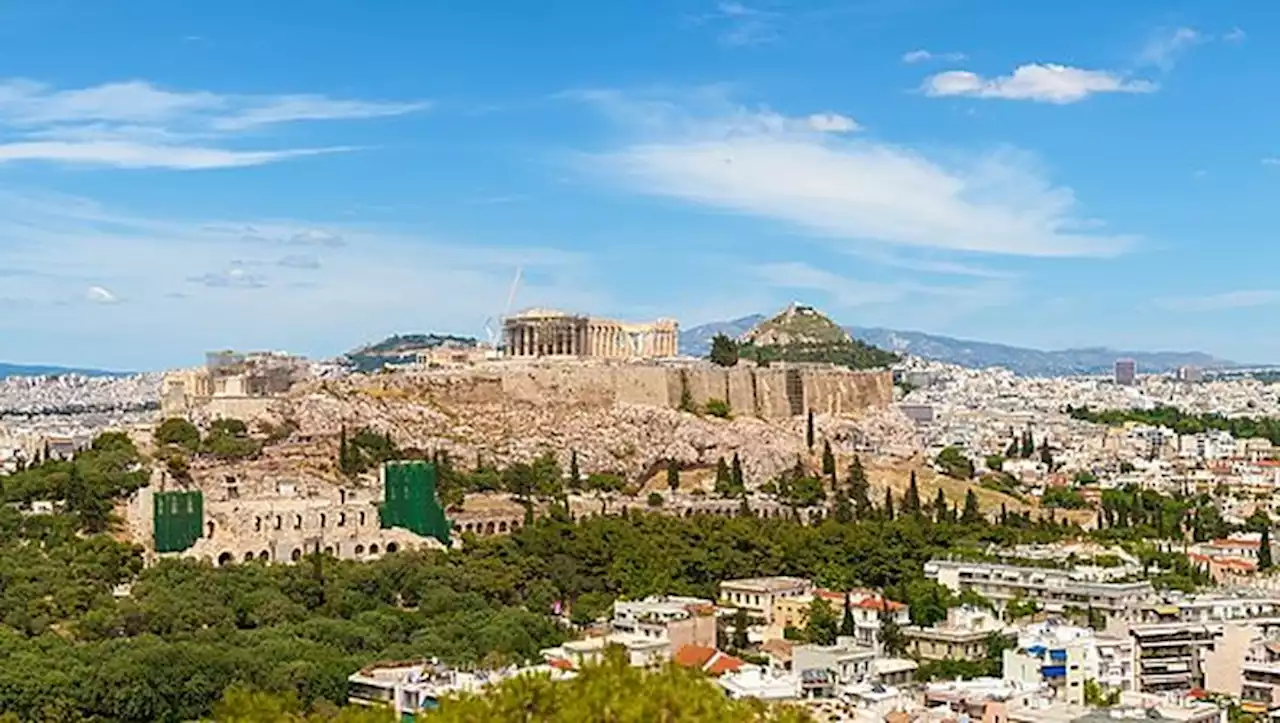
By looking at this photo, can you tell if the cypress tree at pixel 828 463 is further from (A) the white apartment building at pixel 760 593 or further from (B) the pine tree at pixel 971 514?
(A) the white apartment building at pixel 760 593

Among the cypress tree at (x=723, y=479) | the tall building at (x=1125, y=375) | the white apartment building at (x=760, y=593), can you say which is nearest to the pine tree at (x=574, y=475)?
the cypress tree at (x=723, y=479)

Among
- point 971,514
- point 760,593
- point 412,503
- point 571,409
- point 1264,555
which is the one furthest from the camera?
point 571,409

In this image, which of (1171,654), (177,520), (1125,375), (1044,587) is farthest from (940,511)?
(1125,375)

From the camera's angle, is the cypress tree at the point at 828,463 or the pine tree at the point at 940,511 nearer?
the pine tree at the point at 940,511

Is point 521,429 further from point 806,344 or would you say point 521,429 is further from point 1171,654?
point 806,344

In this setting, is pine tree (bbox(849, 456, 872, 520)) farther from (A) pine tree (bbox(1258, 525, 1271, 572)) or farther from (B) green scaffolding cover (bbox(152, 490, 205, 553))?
(B) green scaffolding cover (bbox(152, 490, 205, 553))

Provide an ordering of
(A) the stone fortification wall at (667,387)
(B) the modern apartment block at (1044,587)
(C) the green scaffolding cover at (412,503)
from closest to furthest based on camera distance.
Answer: (B) the modern apartment block at (1044,587) < (C) the green scaffolding cover at (412,503) < (A) the stone fortification wall at (667,387)

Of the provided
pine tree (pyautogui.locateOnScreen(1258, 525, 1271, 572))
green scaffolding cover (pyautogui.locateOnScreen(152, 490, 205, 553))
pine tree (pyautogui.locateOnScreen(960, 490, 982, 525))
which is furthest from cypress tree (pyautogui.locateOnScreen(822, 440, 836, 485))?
green scaffolding cover (pyautogui.locateOnScreen(152, 490, 205, 553))
